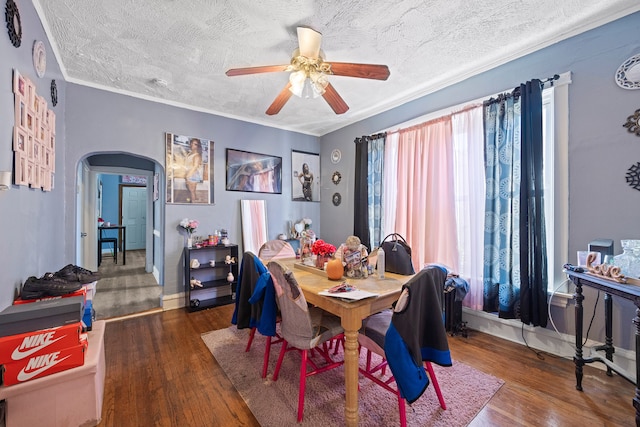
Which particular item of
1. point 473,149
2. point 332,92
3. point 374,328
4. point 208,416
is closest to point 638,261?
point 473,149

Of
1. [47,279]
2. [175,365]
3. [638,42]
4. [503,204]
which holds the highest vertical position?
[638,42]

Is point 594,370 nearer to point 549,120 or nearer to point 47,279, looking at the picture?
point 549,120

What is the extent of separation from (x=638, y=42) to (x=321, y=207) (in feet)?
13.0

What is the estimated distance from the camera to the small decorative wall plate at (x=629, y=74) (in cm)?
187

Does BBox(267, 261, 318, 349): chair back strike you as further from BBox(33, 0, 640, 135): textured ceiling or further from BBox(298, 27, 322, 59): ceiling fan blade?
BBox(33, 0, 640, 135): textured ceiling

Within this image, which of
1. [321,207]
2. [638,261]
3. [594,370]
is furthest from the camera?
[321,207]

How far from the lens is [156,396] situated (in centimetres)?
180

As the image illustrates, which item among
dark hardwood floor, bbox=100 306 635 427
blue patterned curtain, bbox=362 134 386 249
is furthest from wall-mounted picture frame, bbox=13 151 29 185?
blue patterned curtain, bbox=362 134 386 249

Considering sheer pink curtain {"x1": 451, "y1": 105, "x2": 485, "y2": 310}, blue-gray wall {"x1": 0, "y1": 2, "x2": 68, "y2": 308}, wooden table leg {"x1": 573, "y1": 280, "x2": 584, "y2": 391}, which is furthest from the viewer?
sheer pink curtain {"x1": 451, "y1": 105, "x2": 485, "y2": 310}

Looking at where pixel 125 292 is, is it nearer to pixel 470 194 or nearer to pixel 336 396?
pixel 336 396

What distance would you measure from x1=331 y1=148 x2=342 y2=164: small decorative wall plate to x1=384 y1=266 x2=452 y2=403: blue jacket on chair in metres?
3.35

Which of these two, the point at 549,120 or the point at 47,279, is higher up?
the point at 549,120

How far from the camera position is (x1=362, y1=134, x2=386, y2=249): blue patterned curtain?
3674 mm

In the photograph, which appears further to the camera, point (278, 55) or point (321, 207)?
point (321, 207)
